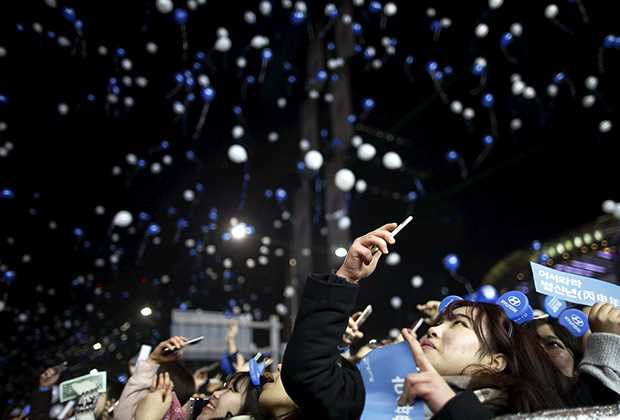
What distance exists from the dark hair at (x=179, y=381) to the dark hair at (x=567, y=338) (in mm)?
1194

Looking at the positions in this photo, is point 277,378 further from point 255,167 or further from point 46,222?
point 255,167

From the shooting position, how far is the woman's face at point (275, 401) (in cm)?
111

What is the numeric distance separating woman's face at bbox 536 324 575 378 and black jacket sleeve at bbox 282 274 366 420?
0.79 metres

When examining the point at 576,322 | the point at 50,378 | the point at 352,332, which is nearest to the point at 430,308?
the point at 352,332

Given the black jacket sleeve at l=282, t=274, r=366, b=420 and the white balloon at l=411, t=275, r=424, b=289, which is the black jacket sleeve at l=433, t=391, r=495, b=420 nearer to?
the black jacket sleeve at l=282, t=274, r=366, b=420

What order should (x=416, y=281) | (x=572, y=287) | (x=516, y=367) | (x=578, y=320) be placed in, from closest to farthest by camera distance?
1. (x=516, y=367)
2. (x=572, y=287)
3. (x=578, y=320)
4. (x=416, y=281)

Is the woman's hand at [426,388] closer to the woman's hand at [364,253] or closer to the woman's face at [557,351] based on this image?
the woman's hand at [364,253]

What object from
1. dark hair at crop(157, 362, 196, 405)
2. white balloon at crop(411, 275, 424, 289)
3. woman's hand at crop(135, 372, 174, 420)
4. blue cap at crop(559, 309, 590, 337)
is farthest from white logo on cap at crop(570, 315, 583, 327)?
white balloon at crop(411, 275, 424, 289)

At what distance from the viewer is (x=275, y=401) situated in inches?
44.2

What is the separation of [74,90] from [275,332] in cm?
386

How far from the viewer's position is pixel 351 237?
5523 mm

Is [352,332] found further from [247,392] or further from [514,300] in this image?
[514,300]

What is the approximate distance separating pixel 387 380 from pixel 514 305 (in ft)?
1.58

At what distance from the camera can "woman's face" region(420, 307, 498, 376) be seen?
921 mm
